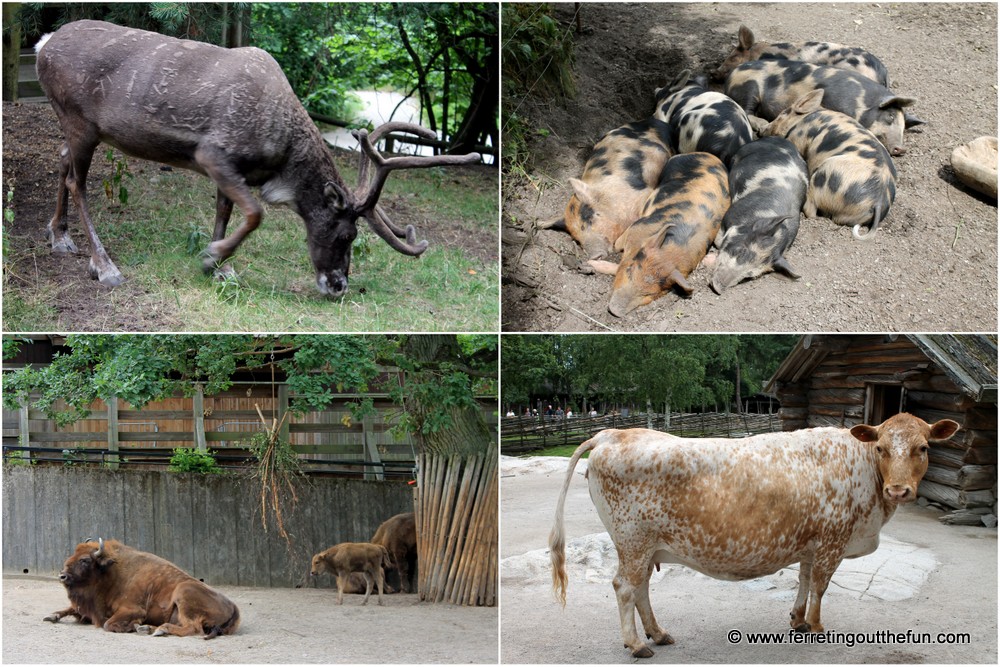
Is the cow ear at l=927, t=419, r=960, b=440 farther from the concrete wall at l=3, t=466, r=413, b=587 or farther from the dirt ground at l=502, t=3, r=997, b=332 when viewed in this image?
the concrete wall at l=3, t=466, r=413, b=587

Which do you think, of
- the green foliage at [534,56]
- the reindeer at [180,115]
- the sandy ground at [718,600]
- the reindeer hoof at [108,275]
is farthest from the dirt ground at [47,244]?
the sandy ground at [718,600]

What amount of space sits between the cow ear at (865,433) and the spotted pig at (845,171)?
4.71ft

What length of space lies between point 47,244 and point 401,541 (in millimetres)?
3764

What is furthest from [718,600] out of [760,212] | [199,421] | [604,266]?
[199,421]

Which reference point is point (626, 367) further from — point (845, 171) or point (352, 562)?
point (352, 562)

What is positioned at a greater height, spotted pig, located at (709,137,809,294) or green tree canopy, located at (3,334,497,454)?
spotted pig, located at (709,137,809,294)

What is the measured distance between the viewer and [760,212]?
5492 millimetres

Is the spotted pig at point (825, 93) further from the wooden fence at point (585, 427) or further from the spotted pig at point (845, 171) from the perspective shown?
the wooden fence at point (585, 427)

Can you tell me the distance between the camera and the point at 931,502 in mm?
8258

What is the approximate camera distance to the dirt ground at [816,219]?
17.2 feet

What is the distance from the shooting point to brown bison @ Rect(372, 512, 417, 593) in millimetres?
7859

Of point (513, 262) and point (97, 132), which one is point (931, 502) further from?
point (97, 132)

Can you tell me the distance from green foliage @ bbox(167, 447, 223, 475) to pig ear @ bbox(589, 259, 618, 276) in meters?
4.77

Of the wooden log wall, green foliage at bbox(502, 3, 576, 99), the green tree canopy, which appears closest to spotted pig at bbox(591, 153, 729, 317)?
green foliage at bbox(502, 3, 576, 99)
